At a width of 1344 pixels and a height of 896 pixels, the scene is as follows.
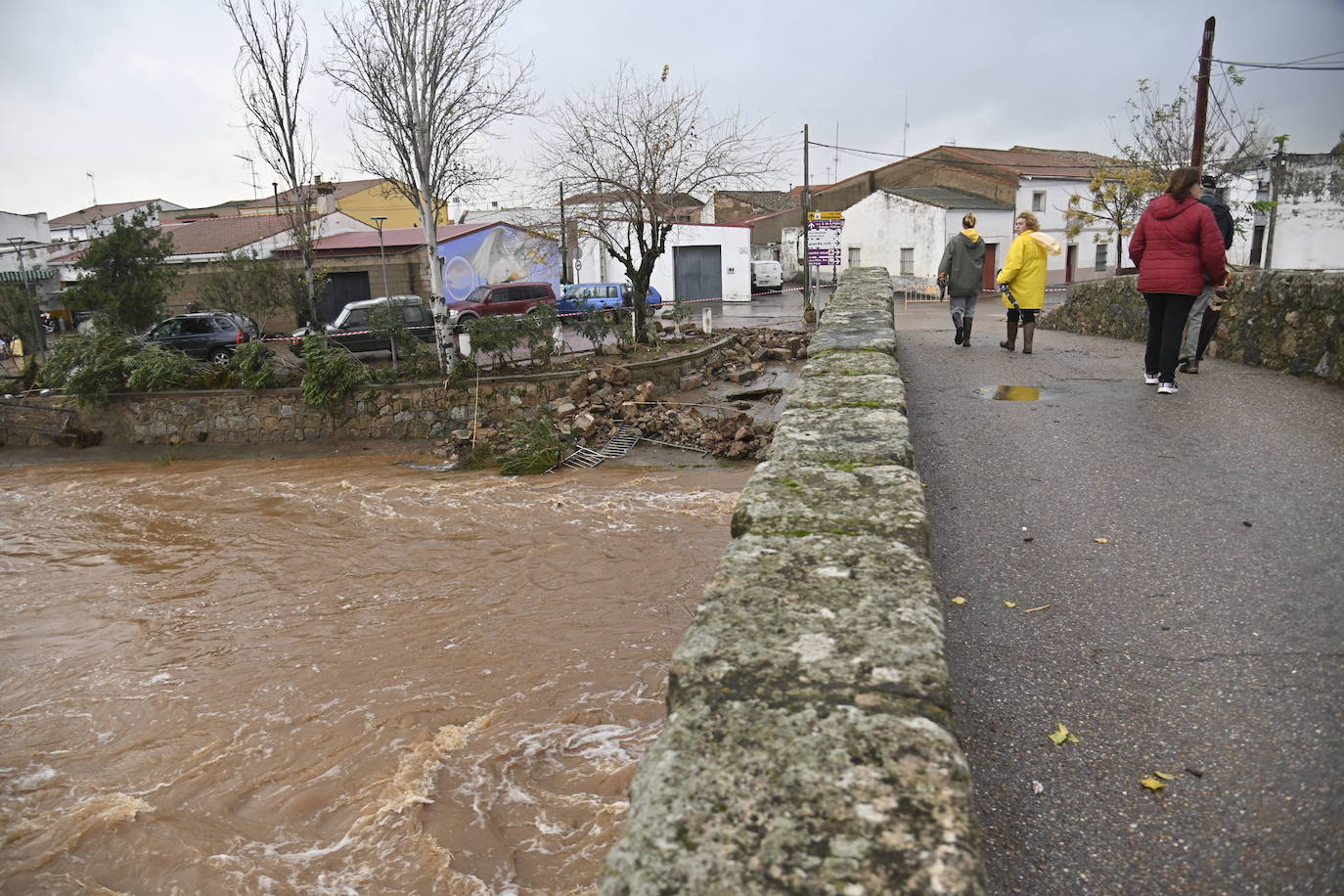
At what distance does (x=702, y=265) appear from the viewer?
36.6 m

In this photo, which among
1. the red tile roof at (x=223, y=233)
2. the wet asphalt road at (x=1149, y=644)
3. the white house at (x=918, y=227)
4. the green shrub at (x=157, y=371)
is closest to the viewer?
the wet asphalt road at (x=1149, y=644)

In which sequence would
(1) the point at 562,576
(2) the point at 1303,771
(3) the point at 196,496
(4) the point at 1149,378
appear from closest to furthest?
(2) the point at 1303,771
(4) the point at 1149,378
(1) the point at 562,576
(3) the point at 196,496

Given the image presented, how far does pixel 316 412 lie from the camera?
17125 millimetres

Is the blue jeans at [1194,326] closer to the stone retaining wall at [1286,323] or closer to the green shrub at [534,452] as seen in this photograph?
the stone retaining wall at [1286,323]

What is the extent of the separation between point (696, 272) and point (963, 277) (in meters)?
27.4

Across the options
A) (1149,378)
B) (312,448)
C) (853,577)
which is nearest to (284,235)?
(312,448)

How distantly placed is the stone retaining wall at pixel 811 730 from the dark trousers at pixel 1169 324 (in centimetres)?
477

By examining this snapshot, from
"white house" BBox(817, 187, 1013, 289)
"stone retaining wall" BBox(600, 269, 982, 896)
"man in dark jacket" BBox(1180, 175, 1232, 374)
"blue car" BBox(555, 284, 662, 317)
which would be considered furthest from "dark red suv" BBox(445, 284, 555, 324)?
"stone retaining wall" BBox(600, 269, 982, 896)

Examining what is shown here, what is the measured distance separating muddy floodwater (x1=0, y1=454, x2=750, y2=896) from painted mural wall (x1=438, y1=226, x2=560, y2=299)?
58.7ft

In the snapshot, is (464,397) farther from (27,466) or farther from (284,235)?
(284,235)

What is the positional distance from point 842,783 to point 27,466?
20.0 metres

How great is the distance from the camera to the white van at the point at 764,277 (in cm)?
3919

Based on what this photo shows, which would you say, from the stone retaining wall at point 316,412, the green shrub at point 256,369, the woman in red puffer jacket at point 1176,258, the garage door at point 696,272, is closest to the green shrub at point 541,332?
the stone retaining wall at point 316,412

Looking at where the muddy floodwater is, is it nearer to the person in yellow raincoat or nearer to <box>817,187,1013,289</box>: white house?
the person in yellow raincoat
